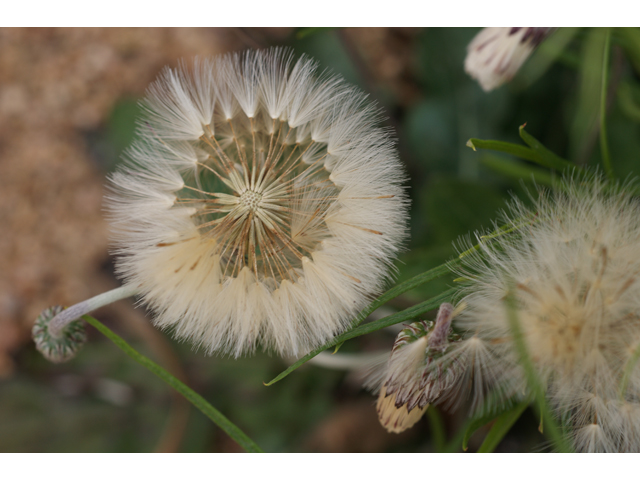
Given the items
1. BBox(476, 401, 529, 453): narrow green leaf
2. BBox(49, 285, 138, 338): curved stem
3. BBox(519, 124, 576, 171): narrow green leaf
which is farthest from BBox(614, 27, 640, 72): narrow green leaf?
BBox(49, 285, 138, 338): curved stem

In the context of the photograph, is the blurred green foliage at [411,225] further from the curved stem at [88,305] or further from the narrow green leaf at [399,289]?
the curved stem at [88,305]

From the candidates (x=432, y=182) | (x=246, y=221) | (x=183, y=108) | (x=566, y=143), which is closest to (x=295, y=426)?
(x=432, y=182)

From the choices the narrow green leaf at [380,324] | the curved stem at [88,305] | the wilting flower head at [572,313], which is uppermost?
the curved stem at [88,305]

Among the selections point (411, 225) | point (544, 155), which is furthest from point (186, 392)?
point (411, 225)

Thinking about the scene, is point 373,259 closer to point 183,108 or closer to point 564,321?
point 564,321

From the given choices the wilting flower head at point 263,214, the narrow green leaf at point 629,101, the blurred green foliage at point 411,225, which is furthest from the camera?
the blurred green foliage at point 411,225

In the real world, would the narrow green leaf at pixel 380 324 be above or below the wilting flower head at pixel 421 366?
above

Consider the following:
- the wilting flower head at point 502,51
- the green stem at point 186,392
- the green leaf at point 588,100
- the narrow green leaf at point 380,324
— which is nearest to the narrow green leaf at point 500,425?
the narrow green leaf at point 380,324

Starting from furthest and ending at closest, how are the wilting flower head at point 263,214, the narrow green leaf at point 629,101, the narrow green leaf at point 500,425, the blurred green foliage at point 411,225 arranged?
the blurred green foliage at point 411,225 → the narrow green leaf at point 629,101 → the narrow green leaf at point 500,425 → the wilting flower head at point 263,214
